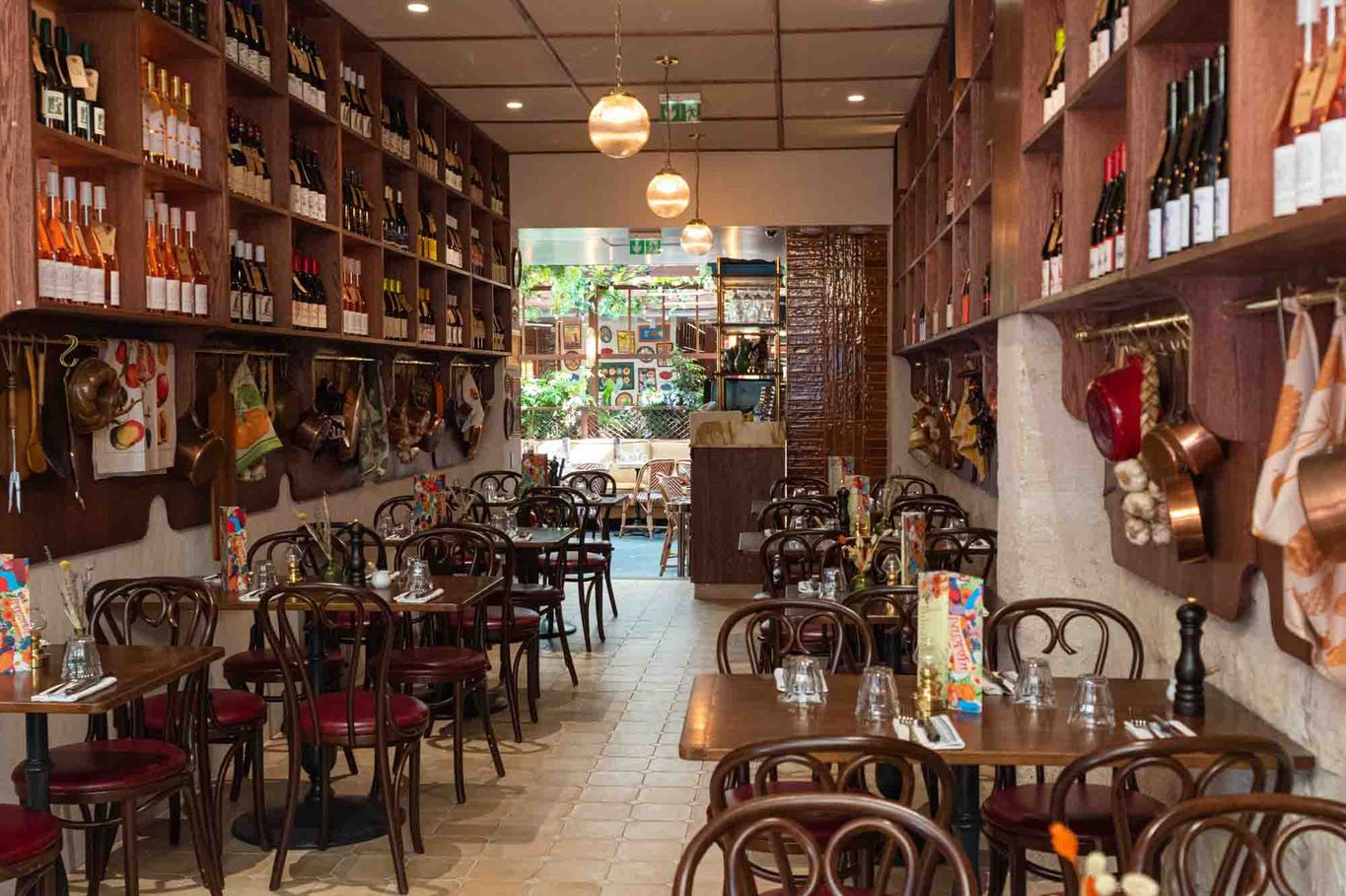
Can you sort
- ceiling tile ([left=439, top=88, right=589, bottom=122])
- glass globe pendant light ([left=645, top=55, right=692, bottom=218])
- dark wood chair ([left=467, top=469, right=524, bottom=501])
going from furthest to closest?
dark wood chair ([left=467, top=469, right=524, bottom=501]) < ceiling tile ([left=439, top=88, right=589, bottom=122]) < glass globe pendant light ([left=645, top=55, right=692, bottom=218])

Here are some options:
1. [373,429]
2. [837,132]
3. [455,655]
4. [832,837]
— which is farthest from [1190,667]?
[837,132]

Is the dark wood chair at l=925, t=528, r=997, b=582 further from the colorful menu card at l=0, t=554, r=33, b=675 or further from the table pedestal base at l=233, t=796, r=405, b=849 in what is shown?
the colorful menu card at l=0, t=554, r=33, b=675

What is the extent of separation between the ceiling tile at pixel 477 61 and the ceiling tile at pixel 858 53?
1.37m

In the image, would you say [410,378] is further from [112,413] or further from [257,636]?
[112,413]

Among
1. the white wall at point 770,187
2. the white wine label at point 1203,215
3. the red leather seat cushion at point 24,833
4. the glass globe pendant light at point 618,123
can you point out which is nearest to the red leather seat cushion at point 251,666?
the red leather seat cushion at point 24,833

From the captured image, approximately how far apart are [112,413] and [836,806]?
3.44 meters

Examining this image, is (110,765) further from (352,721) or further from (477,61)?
(477,61)

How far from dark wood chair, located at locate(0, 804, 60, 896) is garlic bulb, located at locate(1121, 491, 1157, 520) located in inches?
111

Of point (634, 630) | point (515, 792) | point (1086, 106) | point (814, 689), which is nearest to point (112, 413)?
point (515, 792)

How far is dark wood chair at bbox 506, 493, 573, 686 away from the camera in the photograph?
6.36m

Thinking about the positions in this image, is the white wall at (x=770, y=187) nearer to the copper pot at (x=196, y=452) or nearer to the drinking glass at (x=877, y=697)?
the copper pot at (x=196, y=452)

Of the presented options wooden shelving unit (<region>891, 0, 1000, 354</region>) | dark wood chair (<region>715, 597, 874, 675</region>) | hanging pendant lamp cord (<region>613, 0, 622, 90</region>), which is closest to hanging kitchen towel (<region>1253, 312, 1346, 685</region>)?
dark wood chair (<region>715, 597, 874, 675</region>)

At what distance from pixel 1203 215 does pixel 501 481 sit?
312 inches

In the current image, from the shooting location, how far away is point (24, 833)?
3.14 meters
